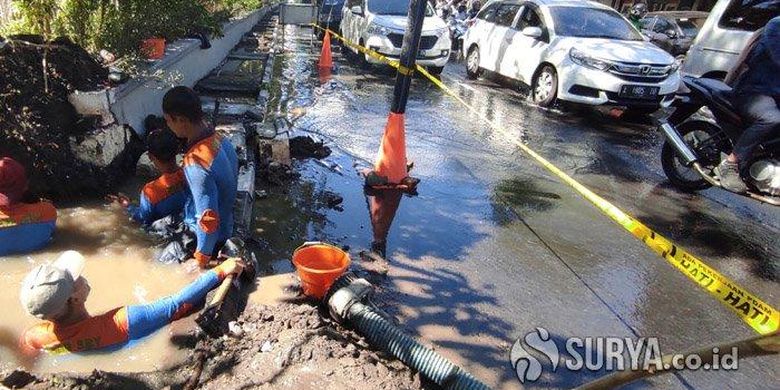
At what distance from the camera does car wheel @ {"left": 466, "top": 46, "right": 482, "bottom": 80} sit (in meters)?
12.3

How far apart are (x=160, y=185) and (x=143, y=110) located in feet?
6.95

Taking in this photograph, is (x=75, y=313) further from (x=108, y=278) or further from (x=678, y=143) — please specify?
(x=678, y=143)

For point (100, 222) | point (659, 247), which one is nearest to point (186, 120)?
point (100, 222)

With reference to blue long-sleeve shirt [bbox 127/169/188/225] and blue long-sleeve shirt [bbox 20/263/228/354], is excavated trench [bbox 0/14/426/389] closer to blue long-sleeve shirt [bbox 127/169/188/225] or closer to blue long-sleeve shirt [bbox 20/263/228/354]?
blue long-sleeve shirt [bbox 20/263/228/354]

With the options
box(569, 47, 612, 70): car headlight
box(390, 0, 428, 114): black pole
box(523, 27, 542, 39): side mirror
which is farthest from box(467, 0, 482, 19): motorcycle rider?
box(390, 0, 428, 114): black pole

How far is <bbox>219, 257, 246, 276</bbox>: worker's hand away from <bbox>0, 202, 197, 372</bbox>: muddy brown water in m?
0.36

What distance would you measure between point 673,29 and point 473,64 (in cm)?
971

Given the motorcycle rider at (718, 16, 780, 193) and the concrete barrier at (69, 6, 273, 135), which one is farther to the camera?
the motorcycle rider at (718, 16, 780, 193)

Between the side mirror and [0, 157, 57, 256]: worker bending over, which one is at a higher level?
the side mirror

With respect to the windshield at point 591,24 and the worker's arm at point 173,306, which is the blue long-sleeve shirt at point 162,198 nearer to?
the worker's arm at point 173,306

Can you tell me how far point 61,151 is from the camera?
4176 mm

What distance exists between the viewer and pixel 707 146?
577cm

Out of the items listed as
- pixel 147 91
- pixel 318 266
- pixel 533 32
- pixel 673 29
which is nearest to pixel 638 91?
pixel 533 32

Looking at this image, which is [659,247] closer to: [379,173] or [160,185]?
[379,173]
